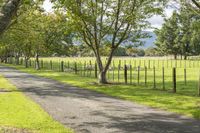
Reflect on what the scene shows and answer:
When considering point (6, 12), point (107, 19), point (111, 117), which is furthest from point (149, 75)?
point (6, 12)

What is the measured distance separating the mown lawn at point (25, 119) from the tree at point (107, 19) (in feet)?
43.8

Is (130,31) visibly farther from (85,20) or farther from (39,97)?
(39,97)

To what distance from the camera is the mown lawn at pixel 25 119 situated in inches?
553

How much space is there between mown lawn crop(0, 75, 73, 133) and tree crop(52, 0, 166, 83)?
1336 centimetres

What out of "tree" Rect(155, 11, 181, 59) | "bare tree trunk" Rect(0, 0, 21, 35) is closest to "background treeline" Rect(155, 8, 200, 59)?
"tree" Rect(155, 11, 181, 59)

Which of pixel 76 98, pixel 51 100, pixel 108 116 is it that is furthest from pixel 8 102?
pixel 108 116

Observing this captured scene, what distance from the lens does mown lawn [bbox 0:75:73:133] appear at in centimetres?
1405

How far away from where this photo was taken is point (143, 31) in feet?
117

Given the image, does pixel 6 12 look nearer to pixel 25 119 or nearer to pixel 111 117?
pixel 25 119

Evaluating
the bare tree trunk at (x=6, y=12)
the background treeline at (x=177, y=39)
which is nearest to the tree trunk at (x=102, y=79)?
the bare tree trunk at (x=6, y=12)

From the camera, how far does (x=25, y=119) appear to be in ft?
52.7

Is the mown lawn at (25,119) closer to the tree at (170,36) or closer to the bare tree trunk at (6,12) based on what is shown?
the bare tree trunk at (6,12)

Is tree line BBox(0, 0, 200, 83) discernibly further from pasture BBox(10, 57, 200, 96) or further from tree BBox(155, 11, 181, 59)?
tree BBox(155, 11, 181, 59)

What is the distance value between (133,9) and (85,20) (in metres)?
4.04
